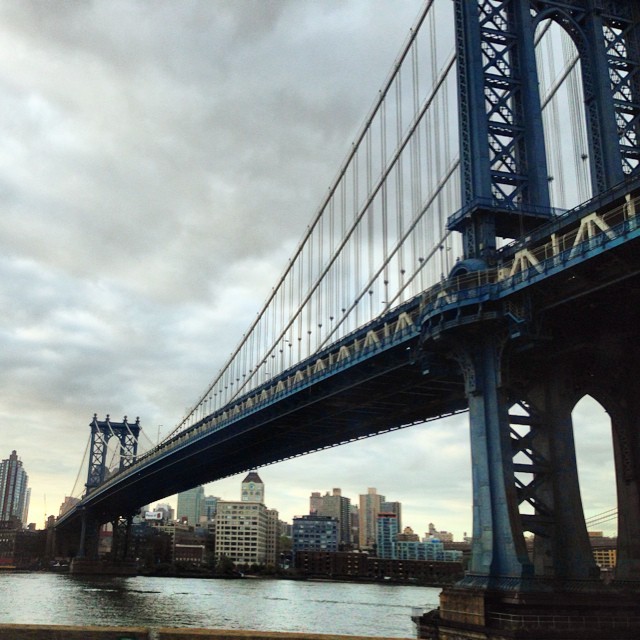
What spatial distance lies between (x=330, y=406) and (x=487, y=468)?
2531 cm

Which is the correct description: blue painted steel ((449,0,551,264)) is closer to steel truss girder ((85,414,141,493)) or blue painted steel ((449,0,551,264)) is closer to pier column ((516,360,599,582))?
pier column ((516,360,599,582))

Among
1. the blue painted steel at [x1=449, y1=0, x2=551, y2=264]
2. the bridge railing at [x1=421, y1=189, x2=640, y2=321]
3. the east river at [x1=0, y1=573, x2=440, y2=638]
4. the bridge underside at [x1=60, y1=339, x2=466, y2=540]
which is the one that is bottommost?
the east river at [x1=0, y1=573, x2=440, y2=638]

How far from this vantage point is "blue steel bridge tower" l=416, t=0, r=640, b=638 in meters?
33.3

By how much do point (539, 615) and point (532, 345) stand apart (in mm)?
10906

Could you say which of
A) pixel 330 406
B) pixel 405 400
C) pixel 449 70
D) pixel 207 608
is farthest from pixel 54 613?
pixel 449 70

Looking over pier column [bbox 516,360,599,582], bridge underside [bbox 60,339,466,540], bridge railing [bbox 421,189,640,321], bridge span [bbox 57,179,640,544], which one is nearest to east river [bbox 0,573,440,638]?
bridge underside [bbox 60,339,466,540]

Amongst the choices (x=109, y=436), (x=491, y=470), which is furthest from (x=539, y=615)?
(x=109, y=436)

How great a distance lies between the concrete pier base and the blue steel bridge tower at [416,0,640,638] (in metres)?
0.09

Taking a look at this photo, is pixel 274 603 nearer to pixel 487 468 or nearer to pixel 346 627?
pixel 346 627

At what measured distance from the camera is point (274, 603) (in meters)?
83.4

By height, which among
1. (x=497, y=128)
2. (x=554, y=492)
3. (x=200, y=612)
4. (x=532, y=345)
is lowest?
(x=200, y=612)

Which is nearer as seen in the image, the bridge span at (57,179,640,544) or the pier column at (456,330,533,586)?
the bridge span at (57,179,640,544)

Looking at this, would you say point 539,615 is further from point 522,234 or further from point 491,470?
point 522,234

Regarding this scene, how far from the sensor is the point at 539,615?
1210 inches
